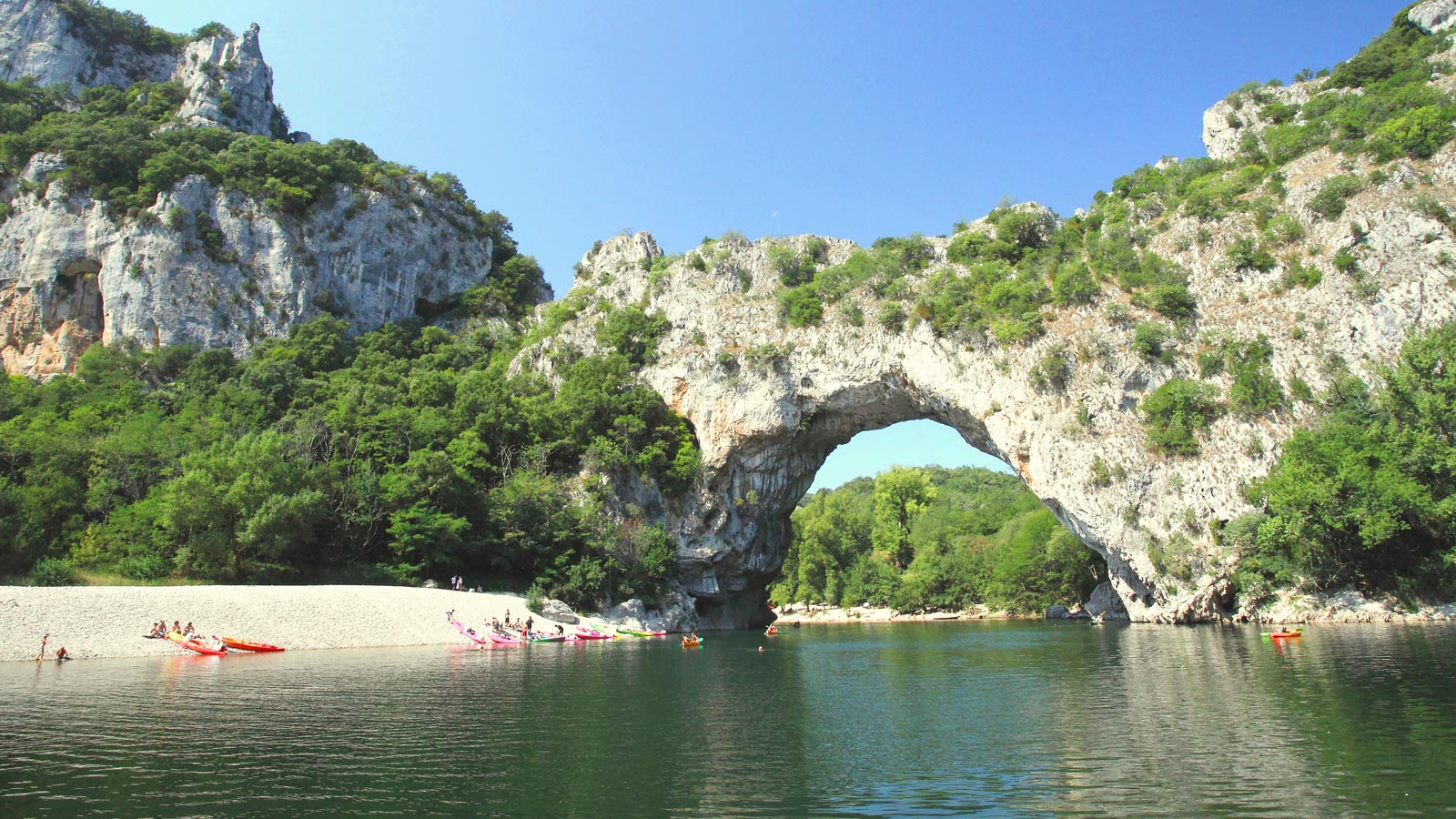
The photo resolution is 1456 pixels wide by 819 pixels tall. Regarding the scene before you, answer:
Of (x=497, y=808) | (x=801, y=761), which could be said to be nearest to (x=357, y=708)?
(x=497, y=808)

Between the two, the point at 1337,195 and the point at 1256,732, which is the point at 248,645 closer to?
the point at 1256,732

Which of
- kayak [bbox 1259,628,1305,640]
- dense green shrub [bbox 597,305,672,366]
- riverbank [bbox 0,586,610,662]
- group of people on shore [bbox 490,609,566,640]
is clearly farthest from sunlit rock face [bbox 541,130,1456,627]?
riverbank [bbox 0,586,610,662]

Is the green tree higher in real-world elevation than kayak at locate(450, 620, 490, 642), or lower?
higher

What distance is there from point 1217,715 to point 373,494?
3584cm

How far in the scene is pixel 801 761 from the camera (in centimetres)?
1039

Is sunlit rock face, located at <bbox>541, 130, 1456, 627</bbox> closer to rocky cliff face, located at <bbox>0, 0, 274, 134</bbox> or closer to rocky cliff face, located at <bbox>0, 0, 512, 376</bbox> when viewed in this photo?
rocky cliff face, located at <bbox>0, 0, 512, 376</bbox>

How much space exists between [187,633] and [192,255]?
39.0 metres

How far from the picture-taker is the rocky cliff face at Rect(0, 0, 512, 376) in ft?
172

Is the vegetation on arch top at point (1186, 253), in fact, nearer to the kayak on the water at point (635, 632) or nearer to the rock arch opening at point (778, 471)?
the rock arch opening at point (778, 471)

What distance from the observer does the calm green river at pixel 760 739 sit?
27.2 feet

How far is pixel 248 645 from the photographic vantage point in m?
27.1

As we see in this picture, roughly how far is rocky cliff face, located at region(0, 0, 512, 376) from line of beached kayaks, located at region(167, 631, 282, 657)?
3420 centimetres

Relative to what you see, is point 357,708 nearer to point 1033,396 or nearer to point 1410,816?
point 1410,816

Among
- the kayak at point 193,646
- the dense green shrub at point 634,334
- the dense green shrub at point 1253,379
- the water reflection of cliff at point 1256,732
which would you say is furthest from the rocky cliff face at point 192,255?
the water reflection of cliff at point 1256,732
